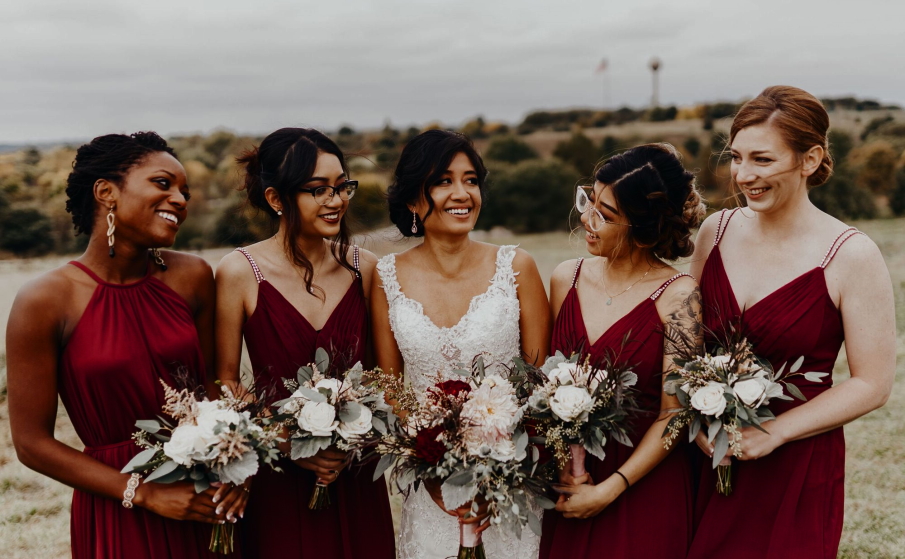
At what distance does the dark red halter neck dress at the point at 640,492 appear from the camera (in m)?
3.89

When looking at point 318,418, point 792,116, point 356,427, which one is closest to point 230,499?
point 318,418

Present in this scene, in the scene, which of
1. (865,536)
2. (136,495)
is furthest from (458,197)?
(865,536)

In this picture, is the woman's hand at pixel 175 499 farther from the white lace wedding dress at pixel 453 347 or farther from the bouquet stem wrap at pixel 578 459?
the bouquet stem wrap at pixel 578 459

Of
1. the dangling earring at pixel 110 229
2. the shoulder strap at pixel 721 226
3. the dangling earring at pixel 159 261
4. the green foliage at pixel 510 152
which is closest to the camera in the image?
the dangling earring at pixel 110 229

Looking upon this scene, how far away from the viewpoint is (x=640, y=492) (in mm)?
3918

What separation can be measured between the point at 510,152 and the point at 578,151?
5.17m

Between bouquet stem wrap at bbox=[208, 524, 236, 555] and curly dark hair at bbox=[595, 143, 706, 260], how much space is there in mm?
2685

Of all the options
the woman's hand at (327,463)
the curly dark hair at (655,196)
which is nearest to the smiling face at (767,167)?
the curly dark hair at (655,196)

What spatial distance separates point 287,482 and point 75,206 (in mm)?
1957

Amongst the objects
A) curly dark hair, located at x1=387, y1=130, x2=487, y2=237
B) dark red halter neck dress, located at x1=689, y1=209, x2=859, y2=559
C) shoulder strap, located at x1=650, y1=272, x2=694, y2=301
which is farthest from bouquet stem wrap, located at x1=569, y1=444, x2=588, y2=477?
curly dark hair, located at x1=387, y1=130, x2=487, y2=237

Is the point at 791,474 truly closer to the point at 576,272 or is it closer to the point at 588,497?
the point at 588,497

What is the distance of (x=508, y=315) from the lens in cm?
461

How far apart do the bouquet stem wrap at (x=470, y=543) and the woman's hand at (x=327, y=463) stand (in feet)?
2.42

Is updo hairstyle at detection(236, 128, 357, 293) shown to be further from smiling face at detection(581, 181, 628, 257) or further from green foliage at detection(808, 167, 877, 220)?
green foliage at detection(808, 167, 877, 220)
